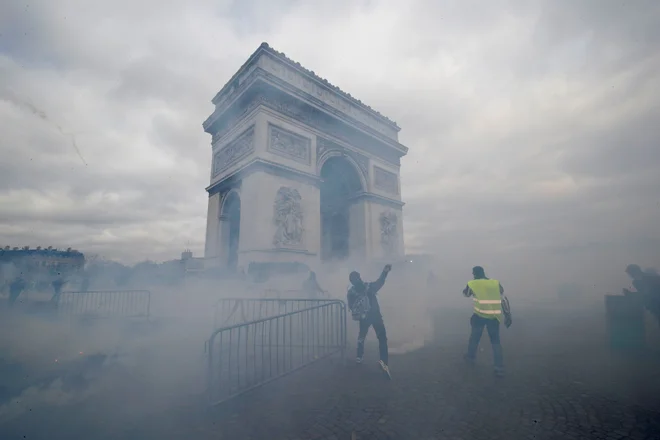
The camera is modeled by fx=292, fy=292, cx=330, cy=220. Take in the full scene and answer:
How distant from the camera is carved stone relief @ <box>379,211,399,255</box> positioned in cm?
1727

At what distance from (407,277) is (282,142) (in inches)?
395

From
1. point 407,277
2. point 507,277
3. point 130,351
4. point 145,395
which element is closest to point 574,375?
point 145,395

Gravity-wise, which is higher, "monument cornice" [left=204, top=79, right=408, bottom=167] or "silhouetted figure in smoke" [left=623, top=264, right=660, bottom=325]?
"monument cornice" [left=204, top=79, right=408, bottom=167]

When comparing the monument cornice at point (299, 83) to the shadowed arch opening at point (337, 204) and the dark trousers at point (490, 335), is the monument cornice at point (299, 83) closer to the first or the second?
the shadowed arch opening at point (337, 204)

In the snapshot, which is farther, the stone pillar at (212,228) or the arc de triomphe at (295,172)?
the stone pillar at (212,228)

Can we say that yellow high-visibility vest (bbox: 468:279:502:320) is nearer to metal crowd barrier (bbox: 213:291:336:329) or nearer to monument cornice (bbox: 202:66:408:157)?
metal crowd barrier (bbox: 213:291:336:329)

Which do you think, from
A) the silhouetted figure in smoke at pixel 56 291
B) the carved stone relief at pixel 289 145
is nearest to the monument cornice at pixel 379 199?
the carved stone relief at pixel 289 145

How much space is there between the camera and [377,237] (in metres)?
16.9

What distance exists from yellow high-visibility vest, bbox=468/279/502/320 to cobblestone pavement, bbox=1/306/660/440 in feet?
3.03

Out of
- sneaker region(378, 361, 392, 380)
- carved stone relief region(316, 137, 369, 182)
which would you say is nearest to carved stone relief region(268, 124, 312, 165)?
carved stone relief region(316, 137, 369, 182)

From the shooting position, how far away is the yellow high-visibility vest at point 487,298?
16.7 feet

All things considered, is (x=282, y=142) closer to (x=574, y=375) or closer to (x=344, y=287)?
(x=344, y=287)

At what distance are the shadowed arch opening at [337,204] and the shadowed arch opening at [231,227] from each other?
16.6ft

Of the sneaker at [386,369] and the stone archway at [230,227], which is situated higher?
the stone archway at [230,227]
